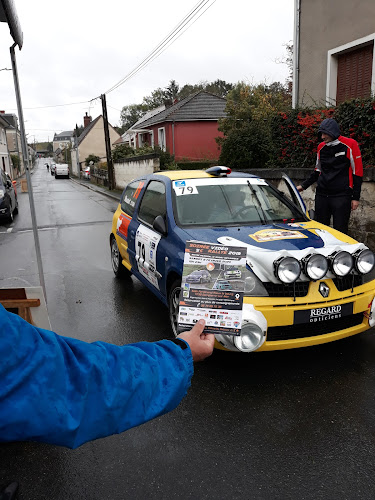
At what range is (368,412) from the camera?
2992 mm

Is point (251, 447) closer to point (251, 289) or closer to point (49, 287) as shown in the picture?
point (251, 289)

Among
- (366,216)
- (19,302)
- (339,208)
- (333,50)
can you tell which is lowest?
(366,216)

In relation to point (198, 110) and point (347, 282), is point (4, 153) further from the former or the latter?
point (347, 282)

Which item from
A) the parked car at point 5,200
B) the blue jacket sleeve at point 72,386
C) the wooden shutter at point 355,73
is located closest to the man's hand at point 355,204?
the blue jacket sleeve at point 72,386

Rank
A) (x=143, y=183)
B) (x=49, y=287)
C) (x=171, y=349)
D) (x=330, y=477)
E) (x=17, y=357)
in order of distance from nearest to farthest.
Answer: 1. (x=17, y=357)
2. (x=171, y=349)
3. (x=330, y=477)
4. (x=143, y=183)
5. (x=49, y=287)

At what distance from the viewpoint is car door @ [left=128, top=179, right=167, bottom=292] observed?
14.5ft

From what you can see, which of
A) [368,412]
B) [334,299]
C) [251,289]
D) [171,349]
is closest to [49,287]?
[251,289]

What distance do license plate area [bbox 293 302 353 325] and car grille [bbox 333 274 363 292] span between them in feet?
0.47

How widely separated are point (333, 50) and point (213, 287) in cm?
1167

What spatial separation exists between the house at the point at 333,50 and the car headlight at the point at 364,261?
288 inches

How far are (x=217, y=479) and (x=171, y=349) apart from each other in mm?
1484

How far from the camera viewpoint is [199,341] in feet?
4.89

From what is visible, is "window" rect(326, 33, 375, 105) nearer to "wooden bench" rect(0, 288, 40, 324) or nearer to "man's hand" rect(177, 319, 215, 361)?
"wooden bench" rect(0, 288, 40, 324)

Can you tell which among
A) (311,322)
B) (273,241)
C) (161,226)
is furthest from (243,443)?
(161,226)
